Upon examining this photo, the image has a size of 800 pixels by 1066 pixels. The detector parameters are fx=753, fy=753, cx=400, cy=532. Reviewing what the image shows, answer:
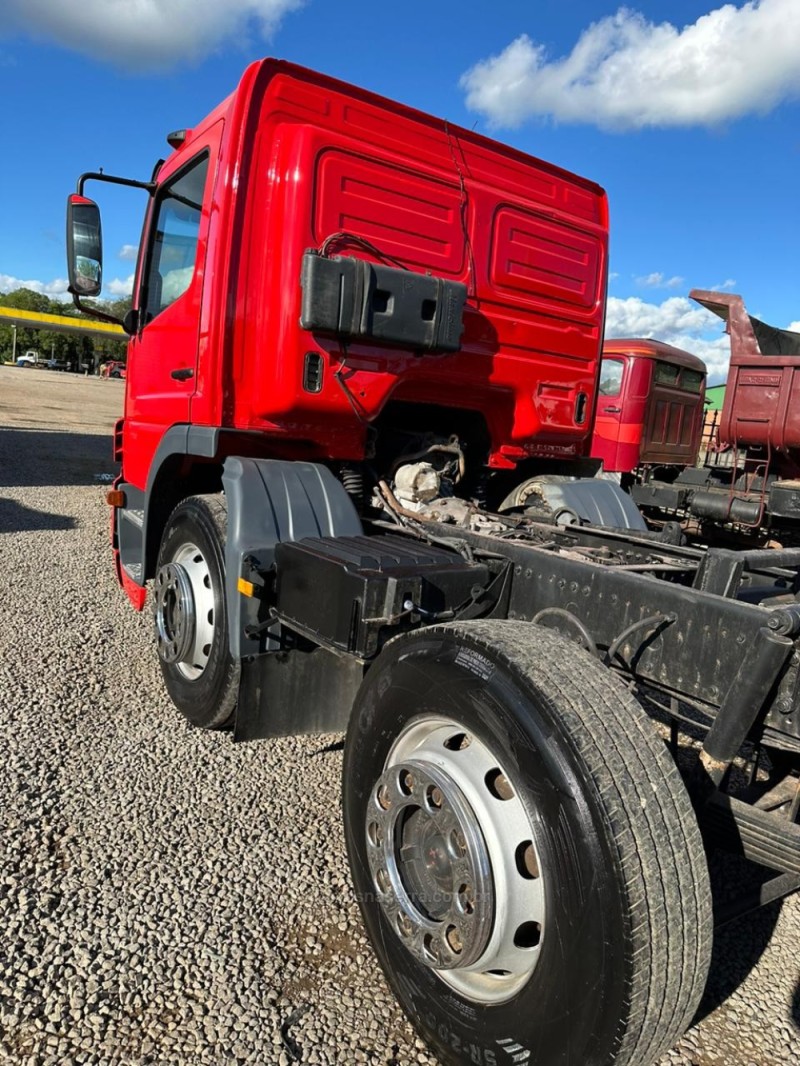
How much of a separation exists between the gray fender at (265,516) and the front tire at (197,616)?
226 mm

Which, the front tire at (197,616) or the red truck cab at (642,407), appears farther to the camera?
the red truck cab at (642,407)

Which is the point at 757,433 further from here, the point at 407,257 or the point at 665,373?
the point at 407,257

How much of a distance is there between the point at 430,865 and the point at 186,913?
37.0 inches

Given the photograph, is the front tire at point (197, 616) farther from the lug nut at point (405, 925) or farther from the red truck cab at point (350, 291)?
the lug nut at point (405, 925)

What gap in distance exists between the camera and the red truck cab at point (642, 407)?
11227mm

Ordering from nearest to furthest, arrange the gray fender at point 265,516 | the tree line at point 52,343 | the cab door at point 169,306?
1. the gray fender at point 265,516
2. the cab door at point 169,306
3. the tree line at point 52,343

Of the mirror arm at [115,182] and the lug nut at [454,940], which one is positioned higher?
the mirror arm at [115,182]

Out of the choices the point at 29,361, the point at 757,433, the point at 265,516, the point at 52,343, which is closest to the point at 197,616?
the point at 265,516

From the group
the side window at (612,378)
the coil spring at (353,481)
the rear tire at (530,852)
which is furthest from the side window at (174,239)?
the side window at (612,378)

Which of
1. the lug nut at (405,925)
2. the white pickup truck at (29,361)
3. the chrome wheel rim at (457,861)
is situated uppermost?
the white pickup truck at (29,361)

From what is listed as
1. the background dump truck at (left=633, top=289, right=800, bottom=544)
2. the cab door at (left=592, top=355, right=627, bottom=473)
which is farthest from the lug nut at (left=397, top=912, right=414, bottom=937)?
the cab door at (left=592, top=355, right=627, bottom=473)

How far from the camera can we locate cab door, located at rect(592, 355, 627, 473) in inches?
442

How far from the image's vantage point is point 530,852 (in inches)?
73.2

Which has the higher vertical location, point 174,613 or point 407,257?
point 407,257
